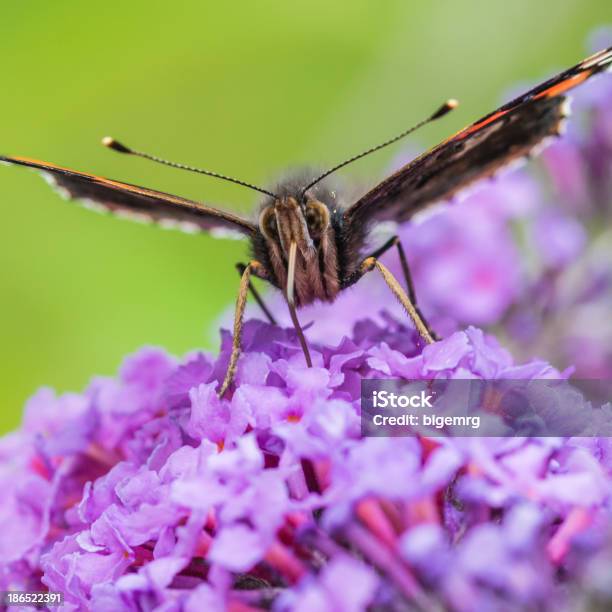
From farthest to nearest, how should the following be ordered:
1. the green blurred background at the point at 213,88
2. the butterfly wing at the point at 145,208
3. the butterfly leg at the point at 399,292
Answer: the green blurred background at the point at 213,88 < the butterfly wing at the point at 145,208 < the butterfly leg at the point at 399,292

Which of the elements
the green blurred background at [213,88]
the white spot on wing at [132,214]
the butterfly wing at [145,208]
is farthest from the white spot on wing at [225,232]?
the green blurred background at [213,88]

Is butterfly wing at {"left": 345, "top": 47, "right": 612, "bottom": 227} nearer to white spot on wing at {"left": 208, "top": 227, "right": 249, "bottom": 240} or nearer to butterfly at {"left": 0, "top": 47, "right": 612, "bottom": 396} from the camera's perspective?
butterfly at {"left": 0, "top": 47, "right": 612, "bottom": 396}

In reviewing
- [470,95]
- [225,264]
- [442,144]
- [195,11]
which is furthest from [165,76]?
[442,144]

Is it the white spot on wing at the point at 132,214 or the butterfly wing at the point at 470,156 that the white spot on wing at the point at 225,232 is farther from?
the butterfly wing at the point at 470,156

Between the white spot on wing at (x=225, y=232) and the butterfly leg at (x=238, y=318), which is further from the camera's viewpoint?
the white spot on wing at (x=225, y=232)

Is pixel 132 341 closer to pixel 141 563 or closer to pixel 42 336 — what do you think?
pixel 42 336

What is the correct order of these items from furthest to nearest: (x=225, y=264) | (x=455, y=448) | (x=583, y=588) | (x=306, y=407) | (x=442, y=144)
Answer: (x=225, y=264), (x=442, y=144), (x=306, y=407), (x=455, y=448), (x=583, y=588)

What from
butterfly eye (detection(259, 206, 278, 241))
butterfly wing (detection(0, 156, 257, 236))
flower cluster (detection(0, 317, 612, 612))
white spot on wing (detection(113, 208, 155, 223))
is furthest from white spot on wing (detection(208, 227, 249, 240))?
flower cluster (detection(0, 317, 612, 612))

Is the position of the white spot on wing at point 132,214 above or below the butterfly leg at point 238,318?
above
